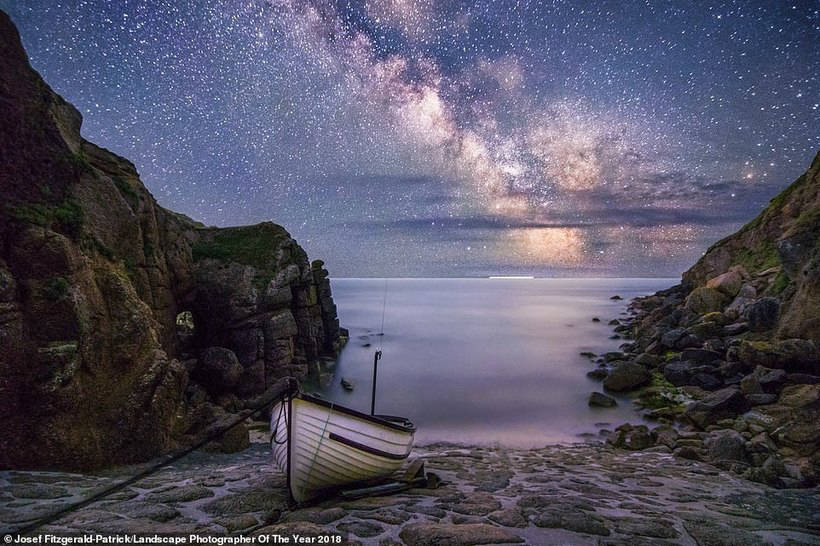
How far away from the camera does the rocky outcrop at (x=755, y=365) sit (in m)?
11.0

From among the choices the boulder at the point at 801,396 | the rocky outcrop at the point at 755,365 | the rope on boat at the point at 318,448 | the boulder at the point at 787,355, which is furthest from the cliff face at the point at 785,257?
the rope on boat at the point at 318,448

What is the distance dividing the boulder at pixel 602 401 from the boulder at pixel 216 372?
18640mm

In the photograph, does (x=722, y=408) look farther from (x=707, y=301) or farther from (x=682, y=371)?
(x=707, y=301)

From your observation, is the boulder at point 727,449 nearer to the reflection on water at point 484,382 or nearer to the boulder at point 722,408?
the boulder at point 722,408

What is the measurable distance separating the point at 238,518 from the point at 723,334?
93.8ft

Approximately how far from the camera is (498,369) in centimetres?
3128

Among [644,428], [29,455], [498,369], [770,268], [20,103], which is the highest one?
[20,103]

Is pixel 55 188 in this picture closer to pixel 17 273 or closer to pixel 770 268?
pixel 17 273

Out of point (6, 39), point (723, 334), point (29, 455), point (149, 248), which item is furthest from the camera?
point (723, 334)

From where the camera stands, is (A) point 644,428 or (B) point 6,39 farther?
(A) point 644,428

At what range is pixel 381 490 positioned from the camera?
710 centimetres

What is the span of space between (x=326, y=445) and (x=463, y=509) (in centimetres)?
259

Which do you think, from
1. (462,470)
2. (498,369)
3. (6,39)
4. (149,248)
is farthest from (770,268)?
(6,39)

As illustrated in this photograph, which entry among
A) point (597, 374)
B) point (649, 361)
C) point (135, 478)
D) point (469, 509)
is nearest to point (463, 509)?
point (469, 509)
